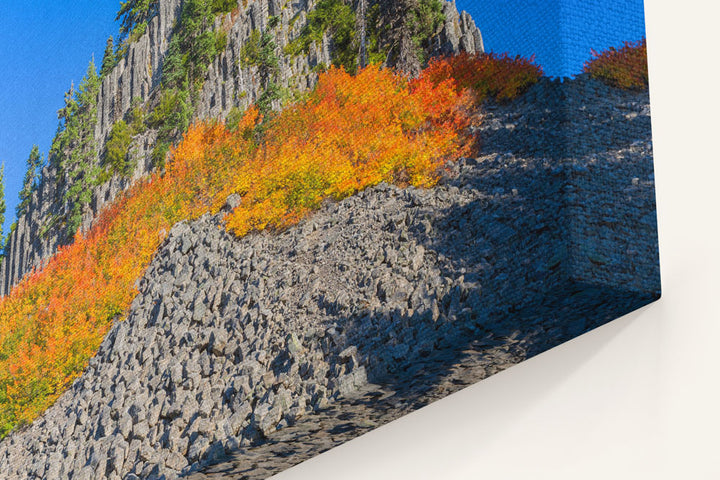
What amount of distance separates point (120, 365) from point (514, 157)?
8.96 feet

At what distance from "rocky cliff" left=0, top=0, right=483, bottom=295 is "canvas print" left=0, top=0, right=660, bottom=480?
0.01 meters

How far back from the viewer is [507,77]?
204 inches

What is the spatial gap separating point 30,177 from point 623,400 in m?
3.87

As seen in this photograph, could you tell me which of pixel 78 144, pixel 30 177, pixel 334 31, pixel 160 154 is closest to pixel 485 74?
pixel 334 31

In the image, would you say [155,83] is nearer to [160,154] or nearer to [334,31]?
[160,154]

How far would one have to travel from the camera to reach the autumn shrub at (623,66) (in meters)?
5.25

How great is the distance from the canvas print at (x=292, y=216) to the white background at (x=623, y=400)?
17 cm

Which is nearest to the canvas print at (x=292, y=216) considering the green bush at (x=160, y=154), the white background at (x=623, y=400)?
the green bush at (x=160, y=154)

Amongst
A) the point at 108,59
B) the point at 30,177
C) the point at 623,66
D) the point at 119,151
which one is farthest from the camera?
the point at 623,66

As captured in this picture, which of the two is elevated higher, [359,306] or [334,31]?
[334,31]

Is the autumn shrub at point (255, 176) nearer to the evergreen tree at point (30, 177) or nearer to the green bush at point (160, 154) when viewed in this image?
the green bush at point (160, 154)

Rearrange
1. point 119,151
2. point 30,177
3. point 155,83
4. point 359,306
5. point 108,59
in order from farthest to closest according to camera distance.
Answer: point 155,83 < point 119,151 < point 108,59 < point 30,177 < point 359,306

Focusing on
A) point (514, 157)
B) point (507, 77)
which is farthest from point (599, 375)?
point (507, 77)

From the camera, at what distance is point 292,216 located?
5.14 meters
